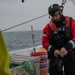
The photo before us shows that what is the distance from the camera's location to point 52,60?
13.0 ft

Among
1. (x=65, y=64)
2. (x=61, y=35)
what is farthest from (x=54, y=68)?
(x=61, y=35)

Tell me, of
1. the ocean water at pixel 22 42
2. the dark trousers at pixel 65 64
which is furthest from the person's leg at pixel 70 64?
the ocean water at pixel 22 42

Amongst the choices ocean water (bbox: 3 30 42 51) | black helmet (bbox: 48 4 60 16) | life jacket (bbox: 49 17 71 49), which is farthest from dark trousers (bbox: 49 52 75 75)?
ocean water (bbox: 3 30 42 51)

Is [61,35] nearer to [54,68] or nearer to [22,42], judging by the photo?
[54,68]

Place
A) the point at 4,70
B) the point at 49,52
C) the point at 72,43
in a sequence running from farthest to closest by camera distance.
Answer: the point at 49,52 < the point at 72,43 < the point at 4,70

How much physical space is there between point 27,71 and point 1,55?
2.50m

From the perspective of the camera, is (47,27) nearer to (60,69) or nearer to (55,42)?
(55,42)

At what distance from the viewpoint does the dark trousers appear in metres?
3.78

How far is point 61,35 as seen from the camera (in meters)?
3.74

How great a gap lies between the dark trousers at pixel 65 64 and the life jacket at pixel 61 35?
0.63ft

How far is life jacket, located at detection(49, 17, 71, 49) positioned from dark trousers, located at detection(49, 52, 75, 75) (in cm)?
19

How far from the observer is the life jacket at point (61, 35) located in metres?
3.67

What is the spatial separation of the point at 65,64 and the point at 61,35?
450mm

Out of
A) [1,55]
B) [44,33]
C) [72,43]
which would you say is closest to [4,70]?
[1,55]
